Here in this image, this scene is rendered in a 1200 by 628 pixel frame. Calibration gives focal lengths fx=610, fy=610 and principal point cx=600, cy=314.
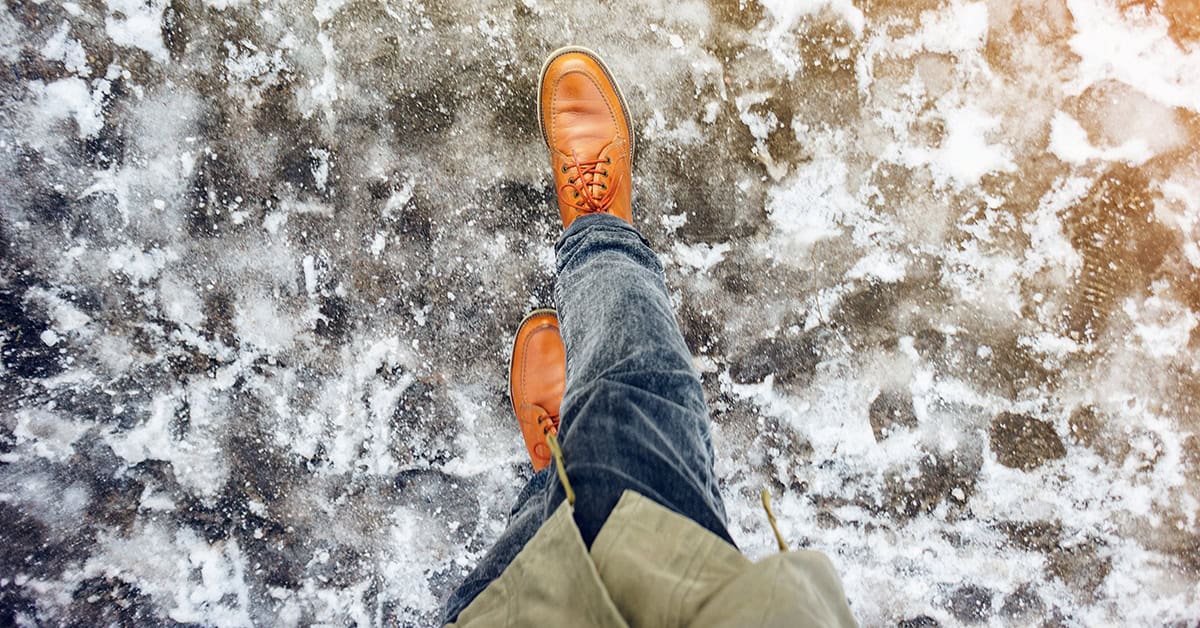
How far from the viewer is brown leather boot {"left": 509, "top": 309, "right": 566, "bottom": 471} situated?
1.33 meters

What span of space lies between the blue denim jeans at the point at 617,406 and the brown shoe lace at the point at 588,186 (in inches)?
3.0

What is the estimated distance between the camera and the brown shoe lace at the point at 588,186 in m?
1.31

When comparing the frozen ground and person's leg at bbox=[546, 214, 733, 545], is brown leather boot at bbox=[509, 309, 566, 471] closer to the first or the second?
the frozen ground

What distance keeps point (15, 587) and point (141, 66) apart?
1169mm

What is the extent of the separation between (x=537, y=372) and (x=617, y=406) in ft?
1.50

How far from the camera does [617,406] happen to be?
907 mm

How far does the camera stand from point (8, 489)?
132 cm

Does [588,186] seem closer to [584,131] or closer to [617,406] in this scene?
[584,131]

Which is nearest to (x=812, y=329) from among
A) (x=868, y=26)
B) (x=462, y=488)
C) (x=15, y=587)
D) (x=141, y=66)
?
(x=868, y=26)

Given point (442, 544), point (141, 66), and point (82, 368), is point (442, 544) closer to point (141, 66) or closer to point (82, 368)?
point (82, 368)

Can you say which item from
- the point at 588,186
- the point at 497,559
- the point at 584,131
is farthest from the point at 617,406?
the point at 584,131

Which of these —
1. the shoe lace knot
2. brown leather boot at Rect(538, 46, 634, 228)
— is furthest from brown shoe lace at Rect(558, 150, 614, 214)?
the shoe lace knot

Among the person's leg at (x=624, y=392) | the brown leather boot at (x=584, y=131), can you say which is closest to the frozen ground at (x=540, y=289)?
the brown leather boot at (x=584, y=131)

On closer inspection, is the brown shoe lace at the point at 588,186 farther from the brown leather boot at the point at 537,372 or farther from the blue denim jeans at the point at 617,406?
the brown leather boot at the point at 537,372
